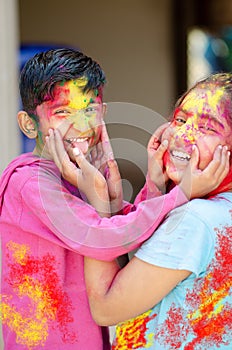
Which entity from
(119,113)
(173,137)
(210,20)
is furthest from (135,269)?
(210,20)

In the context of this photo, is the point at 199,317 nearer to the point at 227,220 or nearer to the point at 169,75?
the point at 227,220

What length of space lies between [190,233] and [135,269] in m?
0.17

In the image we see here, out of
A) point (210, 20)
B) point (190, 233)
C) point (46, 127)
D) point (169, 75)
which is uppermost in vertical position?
point (46, 127)

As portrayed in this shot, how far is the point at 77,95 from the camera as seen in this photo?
77.3 inches

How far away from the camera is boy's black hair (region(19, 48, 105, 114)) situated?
6.43ft

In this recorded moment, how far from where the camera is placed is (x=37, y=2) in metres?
6.85

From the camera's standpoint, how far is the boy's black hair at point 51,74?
1961mm

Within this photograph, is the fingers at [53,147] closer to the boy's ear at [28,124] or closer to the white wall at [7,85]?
the boy's ear at [28,124]

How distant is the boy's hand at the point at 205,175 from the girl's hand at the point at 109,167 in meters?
0.23

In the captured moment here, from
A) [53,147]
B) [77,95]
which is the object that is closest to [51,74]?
[77,95]

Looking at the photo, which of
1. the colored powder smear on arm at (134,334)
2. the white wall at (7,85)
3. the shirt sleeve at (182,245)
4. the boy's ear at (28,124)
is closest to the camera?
the shirt sleeve at (182,245)

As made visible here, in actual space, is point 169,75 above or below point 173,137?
below

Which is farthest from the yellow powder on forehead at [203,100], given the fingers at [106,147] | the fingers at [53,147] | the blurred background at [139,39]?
the blurred background at [139,39]

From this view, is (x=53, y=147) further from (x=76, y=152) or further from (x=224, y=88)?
(x=224, y=88)
